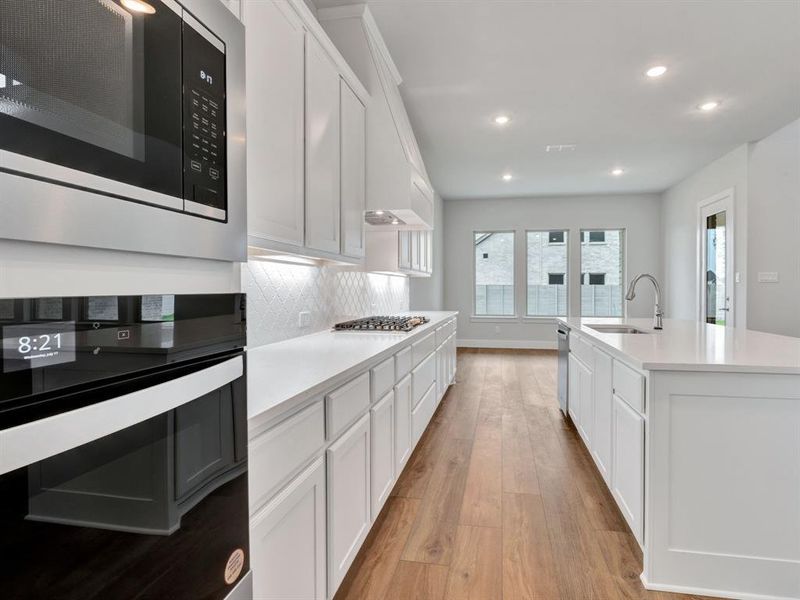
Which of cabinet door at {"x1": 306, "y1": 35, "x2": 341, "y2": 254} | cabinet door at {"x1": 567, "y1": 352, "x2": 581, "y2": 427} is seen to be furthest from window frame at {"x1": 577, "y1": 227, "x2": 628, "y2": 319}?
cabinet door at {"x1": 306, "y1": 35, "x2": 341, "y2": 254}

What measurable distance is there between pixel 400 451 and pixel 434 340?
4.71 feet

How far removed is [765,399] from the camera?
5.47 feet

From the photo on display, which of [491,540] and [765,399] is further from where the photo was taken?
[491,540]

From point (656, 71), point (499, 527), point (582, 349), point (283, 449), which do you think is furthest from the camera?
point (656, 71)

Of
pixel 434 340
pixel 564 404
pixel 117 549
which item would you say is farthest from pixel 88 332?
pixel 564 404

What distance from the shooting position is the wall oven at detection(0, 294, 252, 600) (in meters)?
0.43

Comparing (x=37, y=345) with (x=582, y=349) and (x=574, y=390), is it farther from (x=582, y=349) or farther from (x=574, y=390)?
(x=574, y=390)

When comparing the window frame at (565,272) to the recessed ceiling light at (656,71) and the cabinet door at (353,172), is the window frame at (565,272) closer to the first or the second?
the recessed ceiling light at (656,71)

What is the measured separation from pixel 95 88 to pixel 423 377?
2858mm

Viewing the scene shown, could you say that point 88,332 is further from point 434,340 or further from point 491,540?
point 434,340

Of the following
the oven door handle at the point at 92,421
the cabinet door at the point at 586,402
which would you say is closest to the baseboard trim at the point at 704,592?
the cabinet door at the point at 586,402

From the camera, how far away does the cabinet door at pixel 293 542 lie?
1.04 meters

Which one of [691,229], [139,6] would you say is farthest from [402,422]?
[691,229]

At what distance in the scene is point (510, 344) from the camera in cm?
825
